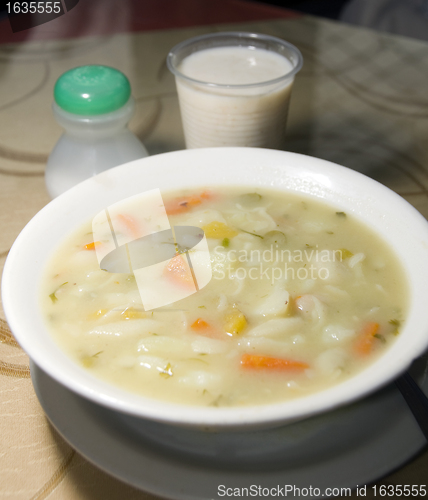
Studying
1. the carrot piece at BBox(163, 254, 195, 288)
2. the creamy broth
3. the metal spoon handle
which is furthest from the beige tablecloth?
the carrot piece at BBox(163, 254, 195, 288)

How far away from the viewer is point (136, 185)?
196cm

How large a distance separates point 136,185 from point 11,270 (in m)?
0.63

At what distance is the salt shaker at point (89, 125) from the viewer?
214 cm

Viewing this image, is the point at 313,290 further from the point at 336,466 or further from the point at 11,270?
the point at 11,270

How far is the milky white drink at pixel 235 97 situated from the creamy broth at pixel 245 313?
0.61 metres

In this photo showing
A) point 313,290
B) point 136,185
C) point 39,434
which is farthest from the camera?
point 136,185

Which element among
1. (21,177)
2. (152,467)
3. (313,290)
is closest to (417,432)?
(313,290)

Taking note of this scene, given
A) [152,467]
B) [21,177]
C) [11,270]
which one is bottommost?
[21,177]

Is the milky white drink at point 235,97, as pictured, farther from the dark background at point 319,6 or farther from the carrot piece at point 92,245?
the dark background at point 319,6

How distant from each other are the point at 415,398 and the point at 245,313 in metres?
0.50

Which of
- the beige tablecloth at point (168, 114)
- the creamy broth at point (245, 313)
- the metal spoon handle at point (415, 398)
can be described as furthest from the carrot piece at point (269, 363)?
the beige tablecloth at point (168, 114)

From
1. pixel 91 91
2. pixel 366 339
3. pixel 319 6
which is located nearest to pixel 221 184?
pixel 91 91

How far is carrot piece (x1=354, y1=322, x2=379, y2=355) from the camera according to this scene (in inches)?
54.7

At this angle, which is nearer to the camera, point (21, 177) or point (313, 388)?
point (313, 388)
